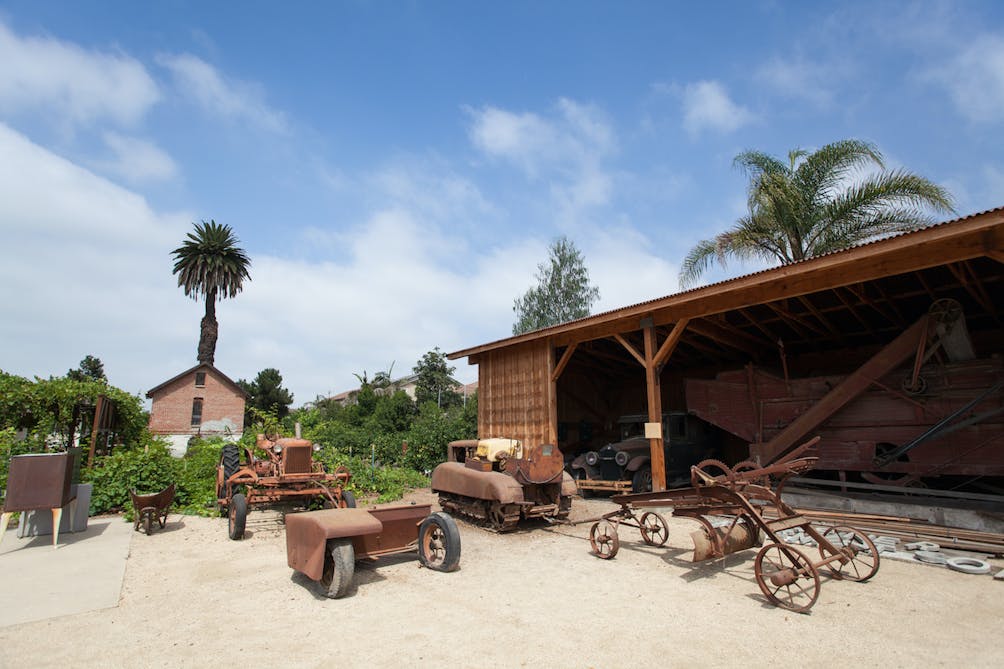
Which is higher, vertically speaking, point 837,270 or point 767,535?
point 837,270

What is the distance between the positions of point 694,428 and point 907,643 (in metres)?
9.43

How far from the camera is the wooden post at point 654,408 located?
10266 mm

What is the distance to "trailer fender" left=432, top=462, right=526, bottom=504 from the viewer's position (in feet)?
26.6

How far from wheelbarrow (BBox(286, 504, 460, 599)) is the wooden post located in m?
5.33

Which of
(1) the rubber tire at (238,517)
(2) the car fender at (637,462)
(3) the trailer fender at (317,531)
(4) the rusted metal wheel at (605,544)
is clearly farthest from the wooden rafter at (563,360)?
(3) the trailer fender at (317,531)

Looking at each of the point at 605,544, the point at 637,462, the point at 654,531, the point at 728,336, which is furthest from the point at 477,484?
the point at 728,336

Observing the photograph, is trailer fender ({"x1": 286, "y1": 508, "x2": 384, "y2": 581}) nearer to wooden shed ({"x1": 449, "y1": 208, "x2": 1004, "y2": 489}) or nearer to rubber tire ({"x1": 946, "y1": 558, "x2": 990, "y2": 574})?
rubber tire ({"x1": 946, "y1": 558, "x2": 990, "y2": 574})

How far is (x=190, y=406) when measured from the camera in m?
37.3

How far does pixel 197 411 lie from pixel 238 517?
115ft

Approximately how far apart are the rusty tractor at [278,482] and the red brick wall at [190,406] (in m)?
30.6

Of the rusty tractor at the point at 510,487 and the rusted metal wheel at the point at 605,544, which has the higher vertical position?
the rusty tractor at the point at 510,487

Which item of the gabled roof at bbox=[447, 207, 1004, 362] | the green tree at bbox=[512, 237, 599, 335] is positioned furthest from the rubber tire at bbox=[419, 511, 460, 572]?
the green tree at bbox=[512, 237, 599, 335]

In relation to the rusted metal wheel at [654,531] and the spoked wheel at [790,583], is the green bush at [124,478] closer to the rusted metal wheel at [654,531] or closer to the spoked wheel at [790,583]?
the rusted metal wheel at [654,531]

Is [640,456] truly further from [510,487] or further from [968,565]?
[968,565]
